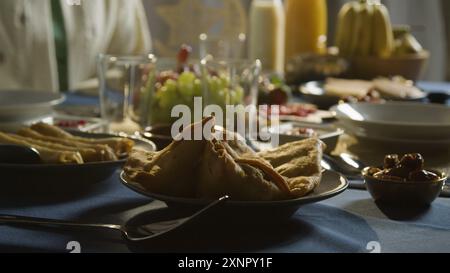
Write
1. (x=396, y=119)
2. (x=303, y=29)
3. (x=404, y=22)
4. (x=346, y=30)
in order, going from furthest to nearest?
(x=404, y=22) → (x=303, y=29) → (x=346, y=30) → (x=396, y=119)

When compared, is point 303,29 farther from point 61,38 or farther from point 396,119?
point 396,119

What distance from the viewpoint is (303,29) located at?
2539 millimetres

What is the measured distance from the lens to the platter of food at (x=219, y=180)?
0.71 m

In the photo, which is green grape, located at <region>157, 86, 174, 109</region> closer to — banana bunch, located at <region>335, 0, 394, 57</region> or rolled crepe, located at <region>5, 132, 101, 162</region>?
rolled crepe, located at <region>5, 132, 101, 162</region>

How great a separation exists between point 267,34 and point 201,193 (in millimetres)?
1741

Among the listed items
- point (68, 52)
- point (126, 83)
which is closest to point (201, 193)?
point (126, 83)

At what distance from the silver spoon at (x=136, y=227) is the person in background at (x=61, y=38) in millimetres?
1381

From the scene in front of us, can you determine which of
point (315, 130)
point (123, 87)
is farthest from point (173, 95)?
point (315, 130)

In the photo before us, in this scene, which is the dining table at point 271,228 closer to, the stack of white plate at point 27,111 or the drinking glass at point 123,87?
the stack of white plate at point 27,111

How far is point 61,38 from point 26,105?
4.93 feet

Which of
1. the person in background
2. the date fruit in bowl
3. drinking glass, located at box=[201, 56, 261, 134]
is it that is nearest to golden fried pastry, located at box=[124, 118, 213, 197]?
the date fruit in bowl
